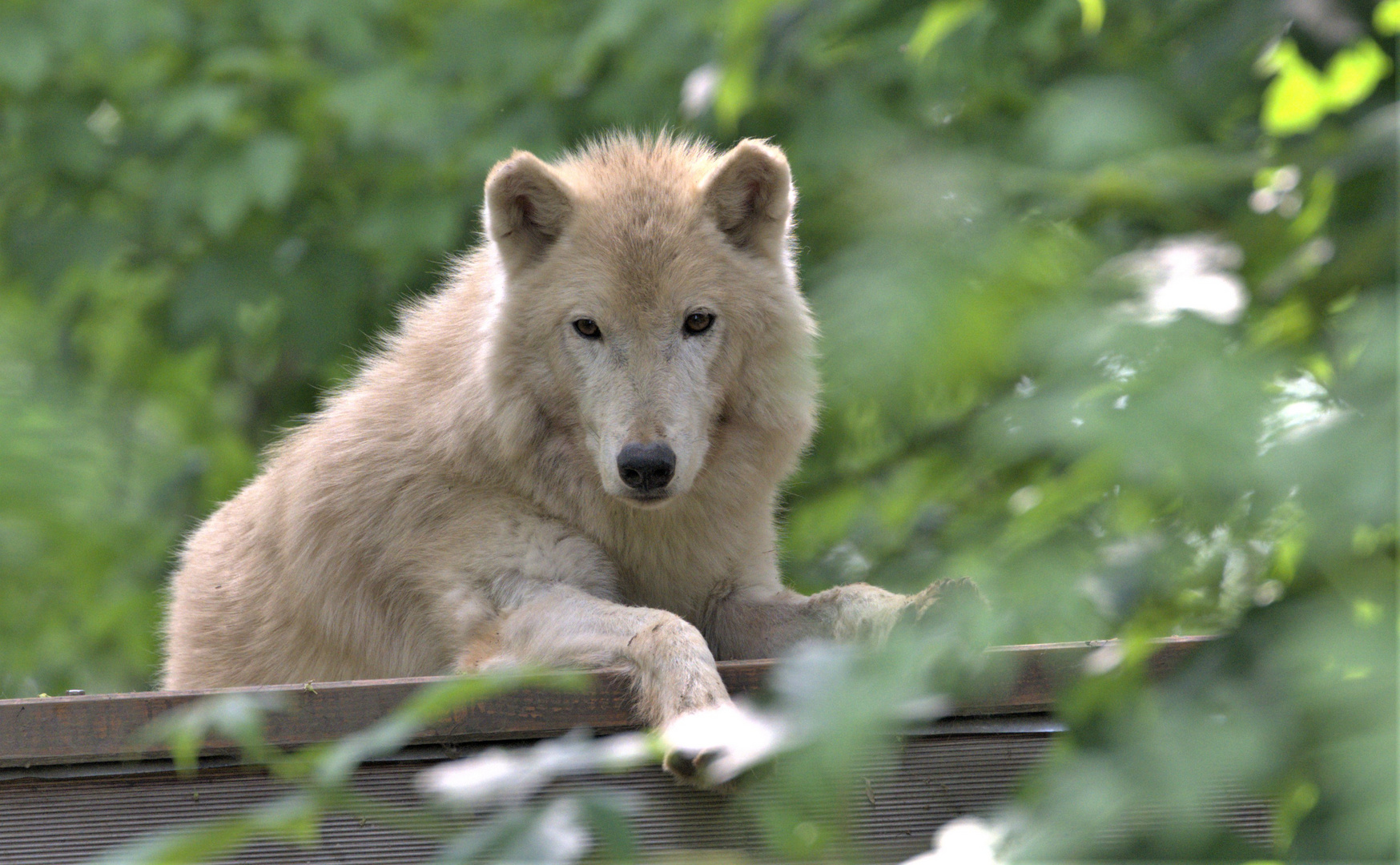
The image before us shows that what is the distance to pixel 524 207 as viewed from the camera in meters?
3.93

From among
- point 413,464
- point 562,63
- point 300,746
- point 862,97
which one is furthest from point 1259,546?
point 562,63

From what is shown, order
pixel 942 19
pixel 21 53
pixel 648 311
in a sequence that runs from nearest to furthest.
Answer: pixel 942 19
pixel 648 311
pixel 21 53

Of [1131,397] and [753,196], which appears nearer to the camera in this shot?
[1131,397]

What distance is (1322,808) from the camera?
851 mm

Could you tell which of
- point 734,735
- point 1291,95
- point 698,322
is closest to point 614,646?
point 698,322

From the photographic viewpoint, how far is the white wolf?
356 cm

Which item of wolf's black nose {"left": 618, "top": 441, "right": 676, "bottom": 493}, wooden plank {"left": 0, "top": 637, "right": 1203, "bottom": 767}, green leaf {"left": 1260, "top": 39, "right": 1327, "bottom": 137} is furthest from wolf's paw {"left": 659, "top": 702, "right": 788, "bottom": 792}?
wolf's black nose {"left": 618, "top": 441, "right": 676, "bottom": 493}

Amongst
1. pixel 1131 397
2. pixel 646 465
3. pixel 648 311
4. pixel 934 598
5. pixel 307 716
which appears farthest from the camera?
pixel 648 311

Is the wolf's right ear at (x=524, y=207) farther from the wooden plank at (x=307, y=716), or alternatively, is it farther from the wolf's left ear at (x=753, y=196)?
the wooden plank at (x=307, y=716)

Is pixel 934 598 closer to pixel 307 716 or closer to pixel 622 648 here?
pixel 622 648

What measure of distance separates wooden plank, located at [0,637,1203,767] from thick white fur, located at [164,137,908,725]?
2.82 feet

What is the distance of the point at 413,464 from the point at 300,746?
4.60 ft

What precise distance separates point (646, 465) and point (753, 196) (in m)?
1.09

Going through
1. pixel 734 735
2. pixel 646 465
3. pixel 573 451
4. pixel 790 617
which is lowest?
pixel 734 735
